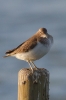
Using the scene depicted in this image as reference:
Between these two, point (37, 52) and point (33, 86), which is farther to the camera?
point (37, 52)

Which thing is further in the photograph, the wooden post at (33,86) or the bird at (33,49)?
the bird at (33,49)

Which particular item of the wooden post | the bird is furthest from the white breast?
the wooden post

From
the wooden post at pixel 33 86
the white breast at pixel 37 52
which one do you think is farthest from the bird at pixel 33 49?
the wooden post at pixel 33 86

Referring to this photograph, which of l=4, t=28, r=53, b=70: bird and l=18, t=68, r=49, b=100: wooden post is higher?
l=4, t=28, r=53, b=70: bird

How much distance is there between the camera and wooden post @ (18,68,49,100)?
24.6 feet

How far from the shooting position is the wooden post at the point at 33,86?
7.50 meters

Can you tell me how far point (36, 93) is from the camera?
750 cm

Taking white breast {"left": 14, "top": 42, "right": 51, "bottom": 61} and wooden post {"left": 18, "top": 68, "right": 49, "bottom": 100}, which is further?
white breast {"left": 14, "top": 42, "right": 51, "bottom": 61}

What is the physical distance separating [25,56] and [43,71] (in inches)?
34.8

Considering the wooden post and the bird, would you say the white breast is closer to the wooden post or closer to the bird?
the bird

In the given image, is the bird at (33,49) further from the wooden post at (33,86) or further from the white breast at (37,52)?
the wooden post at (33,86)

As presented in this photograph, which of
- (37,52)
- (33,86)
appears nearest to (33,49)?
(37,52)

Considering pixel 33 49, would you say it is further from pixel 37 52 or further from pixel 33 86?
pixel 33 86

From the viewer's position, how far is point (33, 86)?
750cm
